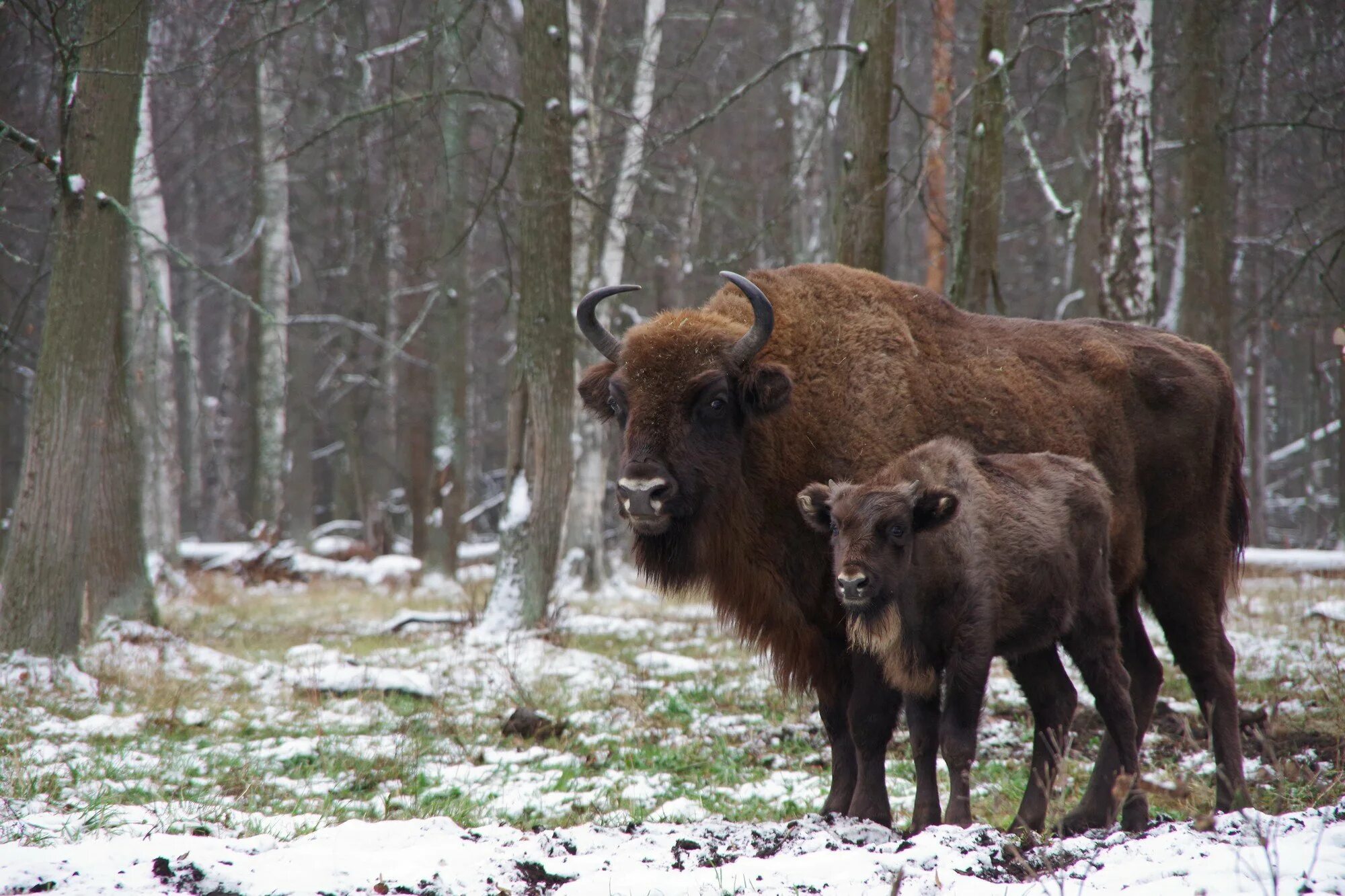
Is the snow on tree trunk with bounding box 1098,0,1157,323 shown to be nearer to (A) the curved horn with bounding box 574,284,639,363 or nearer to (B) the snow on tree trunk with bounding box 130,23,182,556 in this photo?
(A) the curved horn with bounding box 574,284,639,363

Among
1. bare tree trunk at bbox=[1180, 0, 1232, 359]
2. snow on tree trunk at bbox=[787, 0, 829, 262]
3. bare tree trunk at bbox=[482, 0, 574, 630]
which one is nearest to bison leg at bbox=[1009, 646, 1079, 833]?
bare tree trunk at bbox=[482, 0, 574, 630]

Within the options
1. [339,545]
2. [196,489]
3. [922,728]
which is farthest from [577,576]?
[196,489]

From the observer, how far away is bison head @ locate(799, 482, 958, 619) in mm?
4555

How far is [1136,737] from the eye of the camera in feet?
17.2

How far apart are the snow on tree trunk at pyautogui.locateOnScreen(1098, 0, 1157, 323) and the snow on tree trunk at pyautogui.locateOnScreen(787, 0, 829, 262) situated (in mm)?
8414

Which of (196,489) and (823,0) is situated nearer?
(823,0)

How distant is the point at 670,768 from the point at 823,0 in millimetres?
18946

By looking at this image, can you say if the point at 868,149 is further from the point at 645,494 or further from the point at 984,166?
the point at 645,494

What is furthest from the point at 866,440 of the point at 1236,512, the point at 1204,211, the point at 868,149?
the point at 1204,211

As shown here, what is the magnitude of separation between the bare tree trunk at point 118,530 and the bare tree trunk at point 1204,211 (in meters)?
12.1

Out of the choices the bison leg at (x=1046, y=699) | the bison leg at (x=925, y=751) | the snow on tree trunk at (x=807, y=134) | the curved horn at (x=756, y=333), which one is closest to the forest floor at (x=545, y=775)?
the bison leg at (x=925, y=751)

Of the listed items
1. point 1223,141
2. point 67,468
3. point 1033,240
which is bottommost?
point 67,468

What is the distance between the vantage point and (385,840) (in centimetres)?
396

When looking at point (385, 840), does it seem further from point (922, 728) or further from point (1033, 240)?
point (1033, 240)
